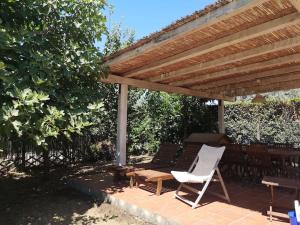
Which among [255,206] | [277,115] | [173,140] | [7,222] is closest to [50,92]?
[7,222]

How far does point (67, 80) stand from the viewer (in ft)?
19.9

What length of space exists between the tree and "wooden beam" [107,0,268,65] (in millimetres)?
926

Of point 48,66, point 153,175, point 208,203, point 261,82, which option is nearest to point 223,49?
point 153,175

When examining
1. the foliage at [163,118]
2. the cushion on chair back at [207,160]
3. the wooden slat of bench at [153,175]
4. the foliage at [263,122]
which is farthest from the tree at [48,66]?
the foliage at [263,122]

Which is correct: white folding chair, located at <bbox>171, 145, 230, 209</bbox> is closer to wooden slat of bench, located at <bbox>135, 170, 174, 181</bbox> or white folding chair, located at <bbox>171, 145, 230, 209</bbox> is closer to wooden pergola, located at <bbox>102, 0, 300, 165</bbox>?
wooden slat of bench, located at <bbox>135, 170, 174, 181</bbox>

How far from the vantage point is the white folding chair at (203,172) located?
5.30 metres

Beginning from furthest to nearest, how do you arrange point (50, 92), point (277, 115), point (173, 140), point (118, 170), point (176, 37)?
point (277, 115) < point (173, 140) < point (118, 170) < point (176, 37) < point (50, 92)

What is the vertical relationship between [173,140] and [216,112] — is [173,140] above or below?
below

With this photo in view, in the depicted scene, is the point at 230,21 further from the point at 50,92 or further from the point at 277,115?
the point at 277,115

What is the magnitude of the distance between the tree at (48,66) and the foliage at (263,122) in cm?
932

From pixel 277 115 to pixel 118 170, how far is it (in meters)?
10.0

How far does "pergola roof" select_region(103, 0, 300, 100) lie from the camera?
4293 millimetres

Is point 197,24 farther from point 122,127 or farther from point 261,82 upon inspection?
point 261,82

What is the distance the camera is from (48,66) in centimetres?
504
